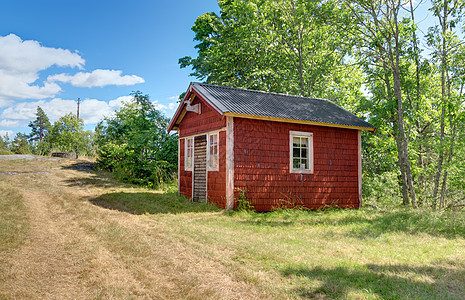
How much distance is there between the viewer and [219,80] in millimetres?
19375

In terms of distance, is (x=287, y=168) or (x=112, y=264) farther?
(x=287, y=168)

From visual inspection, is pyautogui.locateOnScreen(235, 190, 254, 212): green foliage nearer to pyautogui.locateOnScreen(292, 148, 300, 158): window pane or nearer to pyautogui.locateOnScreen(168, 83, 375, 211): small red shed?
pyautogui.locateOnScreen(168, 83, 375, 211): small red shed

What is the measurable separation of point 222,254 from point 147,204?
5723 mm

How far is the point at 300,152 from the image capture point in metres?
10.7

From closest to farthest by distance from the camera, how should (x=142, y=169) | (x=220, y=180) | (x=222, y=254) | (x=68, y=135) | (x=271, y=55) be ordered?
(x=222, y=254) < (x=220, y=180) < (x=142, y=169) < (x=271, y=55) < (x=68, y=135)

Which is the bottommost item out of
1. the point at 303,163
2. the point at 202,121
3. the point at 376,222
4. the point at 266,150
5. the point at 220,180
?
the point at 376,222

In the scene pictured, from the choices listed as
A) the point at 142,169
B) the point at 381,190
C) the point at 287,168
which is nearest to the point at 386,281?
the point at 287,168

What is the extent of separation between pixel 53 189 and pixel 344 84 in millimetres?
17156

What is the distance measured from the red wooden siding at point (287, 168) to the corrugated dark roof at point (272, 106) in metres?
0.33

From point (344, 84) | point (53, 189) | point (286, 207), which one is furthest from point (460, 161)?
point (53, 189)

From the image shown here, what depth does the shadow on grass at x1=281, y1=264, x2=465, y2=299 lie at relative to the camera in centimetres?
358

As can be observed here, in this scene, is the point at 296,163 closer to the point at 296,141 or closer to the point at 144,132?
the point at 296,141

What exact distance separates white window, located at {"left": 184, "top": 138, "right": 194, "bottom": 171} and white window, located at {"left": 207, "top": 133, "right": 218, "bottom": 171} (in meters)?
1.34

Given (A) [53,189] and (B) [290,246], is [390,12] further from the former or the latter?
(A) [53,189]
